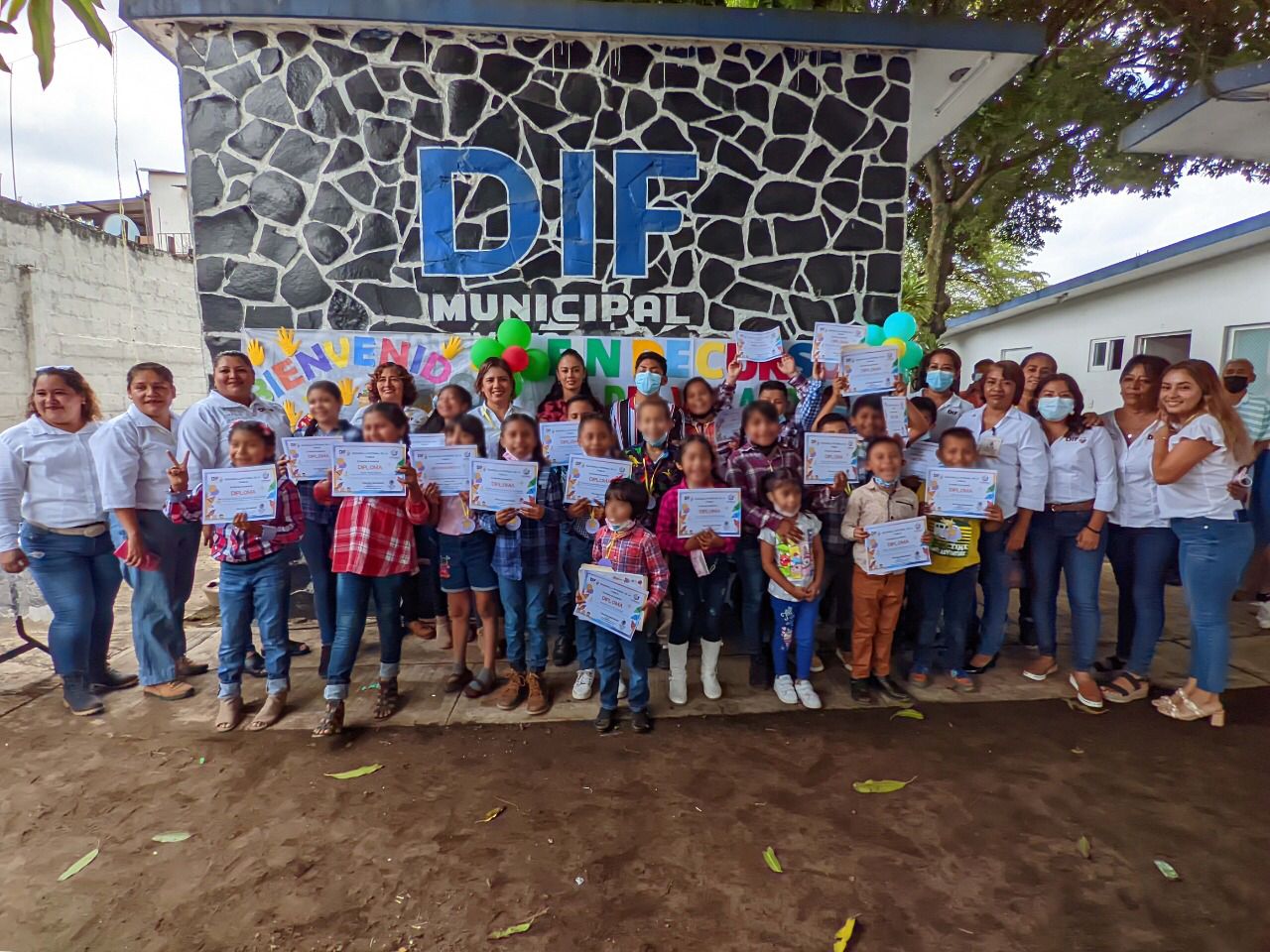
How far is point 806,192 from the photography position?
4.97m

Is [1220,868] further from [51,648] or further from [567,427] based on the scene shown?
[51,648]

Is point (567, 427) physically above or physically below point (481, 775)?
above

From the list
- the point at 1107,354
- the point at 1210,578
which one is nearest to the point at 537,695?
the point at 1210,578

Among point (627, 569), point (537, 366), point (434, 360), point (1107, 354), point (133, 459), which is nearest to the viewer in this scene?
point (627, 569)

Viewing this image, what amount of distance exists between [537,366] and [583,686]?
2164 mm

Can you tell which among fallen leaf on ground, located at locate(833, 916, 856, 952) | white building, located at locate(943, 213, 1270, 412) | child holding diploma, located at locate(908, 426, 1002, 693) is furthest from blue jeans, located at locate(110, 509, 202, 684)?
white building, located at locate(943, 213, 1270, 412)

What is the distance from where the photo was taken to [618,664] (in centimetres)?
345

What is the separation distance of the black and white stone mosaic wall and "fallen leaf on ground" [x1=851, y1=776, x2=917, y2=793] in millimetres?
Answer: 3133

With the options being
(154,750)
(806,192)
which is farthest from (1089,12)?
(154,750)

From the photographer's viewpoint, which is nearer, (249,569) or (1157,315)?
(249,569)

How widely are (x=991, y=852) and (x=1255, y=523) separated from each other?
12.6ft

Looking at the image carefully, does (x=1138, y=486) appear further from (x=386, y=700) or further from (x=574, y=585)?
(x=386, y=700)

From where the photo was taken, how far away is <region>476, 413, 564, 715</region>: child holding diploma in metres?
3.54

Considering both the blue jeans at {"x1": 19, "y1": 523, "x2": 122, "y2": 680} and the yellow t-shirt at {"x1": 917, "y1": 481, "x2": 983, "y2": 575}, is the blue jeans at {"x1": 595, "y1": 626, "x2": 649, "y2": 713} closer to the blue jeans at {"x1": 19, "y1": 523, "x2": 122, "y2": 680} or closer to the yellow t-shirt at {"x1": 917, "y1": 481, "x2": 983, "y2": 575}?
the yellow t-shirt at {"x1": 917, "y1": 481, "x2": 983, "y2": 575}
